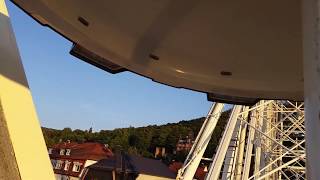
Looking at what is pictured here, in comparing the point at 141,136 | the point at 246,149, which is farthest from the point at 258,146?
the point at 141,136

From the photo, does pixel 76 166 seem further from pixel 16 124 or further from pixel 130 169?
pixel 16 124

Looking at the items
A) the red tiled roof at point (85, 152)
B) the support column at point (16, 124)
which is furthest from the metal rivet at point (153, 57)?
the red tiled roof at point (85, 152)

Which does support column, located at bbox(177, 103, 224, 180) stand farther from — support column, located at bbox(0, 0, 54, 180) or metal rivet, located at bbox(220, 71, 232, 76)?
support column, located at bbox(0, 0, 54, 180)

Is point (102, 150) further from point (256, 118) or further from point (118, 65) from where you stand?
point (118, 65)

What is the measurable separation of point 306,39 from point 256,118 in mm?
9201

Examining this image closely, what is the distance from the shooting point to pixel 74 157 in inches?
1645

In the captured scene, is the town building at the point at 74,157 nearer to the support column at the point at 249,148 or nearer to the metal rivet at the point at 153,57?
the support column at the point at 249,148

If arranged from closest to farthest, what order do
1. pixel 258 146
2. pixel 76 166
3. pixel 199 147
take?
pixel 199 147 < pixel 258 146 < pixel 76 166

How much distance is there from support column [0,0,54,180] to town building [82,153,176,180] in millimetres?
19278

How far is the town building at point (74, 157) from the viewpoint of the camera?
39.6 metres

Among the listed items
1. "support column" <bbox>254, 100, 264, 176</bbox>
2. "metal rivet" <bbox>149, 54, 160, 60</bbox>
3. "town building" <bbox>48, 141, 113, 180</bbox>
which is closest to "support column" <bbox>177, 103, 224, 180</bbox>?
"support column" <bbox>254, 100, 264, 176</bbox>

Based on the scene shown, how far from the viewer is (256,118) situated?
33.2ft

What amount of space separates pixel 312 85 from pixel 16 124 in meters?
1.14

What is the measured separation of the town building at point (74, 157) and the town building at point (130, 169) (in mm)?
9424
